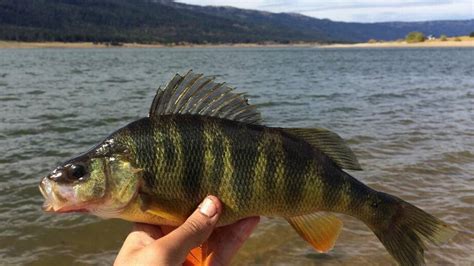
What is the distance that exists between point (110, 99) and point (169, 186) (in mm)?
19274

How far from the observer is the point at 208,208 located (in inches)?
126

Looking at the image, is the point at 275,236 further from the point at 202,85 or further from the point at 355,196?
the point at 202,85

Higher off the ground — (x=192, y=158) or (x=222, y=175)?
(x=192, y=158)

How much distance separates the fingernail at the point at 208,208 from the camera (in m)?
3.20

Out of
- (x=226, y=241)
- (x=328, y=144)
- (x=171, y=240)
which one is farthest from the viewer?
(x=226, y=241)

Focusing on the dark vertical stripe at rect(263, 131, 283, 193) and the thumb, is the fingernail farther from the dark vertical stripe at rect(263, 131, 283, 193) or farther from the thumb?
the dark vertical stripe at rect(263, 131, 283, 193)

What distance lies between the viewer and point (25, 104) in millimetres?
19266

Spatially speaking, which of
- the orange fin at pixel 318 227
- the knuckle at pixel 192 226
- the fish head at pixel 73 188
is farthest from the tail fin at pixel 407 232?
the fish head at pixel 73 188

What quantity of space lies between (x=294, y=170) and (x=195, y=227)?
84cm

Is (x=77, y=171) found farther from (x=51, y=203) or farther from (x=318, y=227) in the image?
(x=318, y=227)

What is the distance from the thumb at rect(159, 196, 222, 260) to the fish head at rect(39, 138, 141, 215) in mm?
409

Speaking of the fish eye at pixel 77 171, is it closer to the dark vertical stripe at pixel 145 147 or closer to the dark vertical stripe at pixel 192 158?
the dark vertical stripe at pixel 145 147

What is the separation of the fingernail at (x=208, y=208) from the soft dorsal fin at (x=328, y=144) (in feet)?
2.83

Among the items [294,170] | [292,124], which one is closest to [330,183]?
[294,170]
